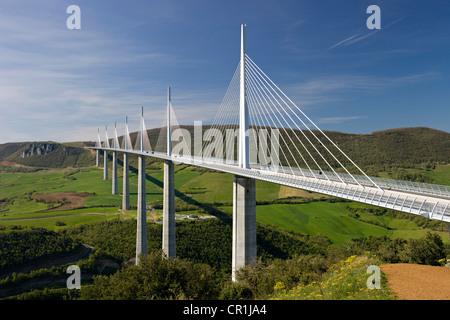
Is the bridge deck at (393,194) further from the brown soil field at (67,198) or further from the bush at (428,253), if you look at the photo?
the brown soil field at (67,198)

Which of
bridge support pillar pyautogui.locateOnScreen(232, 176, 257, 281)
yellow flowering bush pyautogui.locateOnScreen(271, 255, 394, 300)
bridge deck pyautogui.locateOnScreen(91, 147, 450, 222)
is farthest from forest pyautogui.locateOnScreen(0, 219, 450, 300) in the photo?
bridge deck pyautogui.locateOnScreen(91, 147, 450, 222)

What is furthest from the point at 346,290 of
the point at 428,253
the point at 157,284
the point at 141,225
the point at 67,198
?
the point at 67,198

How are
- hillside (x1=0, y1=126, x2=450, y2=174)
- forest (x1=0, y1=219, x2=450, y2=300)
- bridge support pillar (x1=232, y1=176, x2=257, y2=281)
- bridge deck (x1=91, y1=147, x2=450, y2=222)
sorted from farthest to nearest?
hillside (x1=0, y1=126, x2=450, y2=174) → bridge support pillar (x1=232, y1=176, x2=257, y2=281) → forest (x1=0, y1=219, x2=450, y2=300) → bridge deck (x1=91, y1=147, x2=450, y2=222)

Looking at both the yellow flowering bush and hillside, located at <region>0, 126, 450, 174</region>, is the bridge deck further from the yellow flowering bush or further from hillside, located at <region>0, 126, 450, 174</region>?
hillside, located at <region>0, 126, 450, 174</region>

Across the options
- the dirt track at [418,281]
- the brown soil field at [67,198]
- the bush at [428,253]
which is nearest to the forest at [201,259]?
the bush at [428,253]

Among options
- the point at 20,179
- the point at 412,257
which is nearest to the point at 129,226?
the point at 412,257

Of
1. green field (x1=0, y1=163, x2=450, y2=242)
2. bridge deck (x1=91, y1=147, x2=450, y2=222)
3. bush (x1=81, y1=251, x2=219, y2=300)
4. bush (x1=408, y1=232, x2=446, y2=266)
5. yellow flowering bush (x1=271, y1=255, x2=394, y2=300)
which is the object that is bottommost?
green field (x1=0, y1=163, x2=450, y2=242)

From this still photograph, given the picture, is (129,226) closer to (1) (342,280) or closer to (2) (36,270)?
(2) (36,270)
